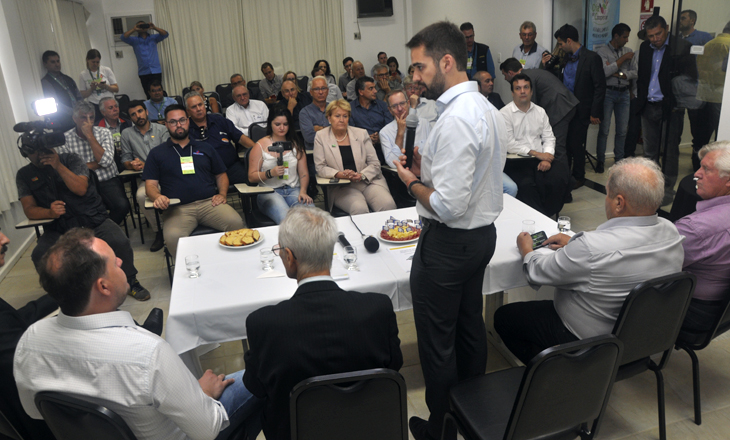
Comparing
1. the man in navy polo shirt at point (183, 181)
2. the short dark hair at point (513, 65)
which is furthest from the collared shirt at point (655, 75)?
the man in navy polo shirt at point (183, 181)

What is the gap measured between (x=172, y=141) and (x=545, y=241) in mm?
2747

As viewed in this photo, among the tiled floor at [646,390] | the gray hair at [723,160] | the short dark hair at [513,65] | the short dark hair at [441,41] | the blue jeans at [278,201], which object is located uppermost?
the short dark hair at [441,41]

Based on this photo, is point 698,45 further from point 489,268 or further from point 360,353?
point 360,353

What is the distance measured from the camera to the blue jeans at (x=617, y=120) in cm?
595

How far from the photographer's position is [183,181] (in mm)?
3732

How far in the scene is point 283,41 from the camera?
9.26m

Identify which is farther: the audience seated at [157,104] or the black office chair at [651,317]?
the audience seated at [157,104]

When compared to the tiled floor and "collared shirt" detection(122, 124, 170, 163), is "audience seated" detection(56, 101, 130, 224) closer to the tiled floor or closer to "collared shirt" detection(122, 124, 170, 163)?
"collared shirt" detection(122, 124, 170, 163)

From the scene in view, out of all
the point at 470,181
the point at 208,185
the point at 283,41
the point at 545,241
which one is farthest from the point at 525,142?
the point at 283,41

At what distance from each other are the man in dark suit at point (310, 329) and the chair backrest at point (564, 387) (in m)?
0.40

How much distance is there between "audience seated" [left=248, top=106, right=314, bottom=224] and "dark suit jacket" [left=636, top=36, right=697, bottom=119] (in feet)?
10.5

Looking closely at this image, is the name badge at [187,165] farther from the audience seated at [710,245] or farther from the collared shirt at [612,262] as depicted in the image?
the audience seated at [710,245]

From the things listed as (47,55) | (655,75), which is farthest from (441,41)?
(47,55)

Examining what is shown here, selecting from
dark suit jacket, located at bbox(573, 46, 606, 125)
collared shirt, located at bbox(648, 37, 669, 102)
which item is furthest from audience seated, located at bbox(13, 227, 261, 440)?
collared shirt, located at bbox(648, 37, 669, 102)
